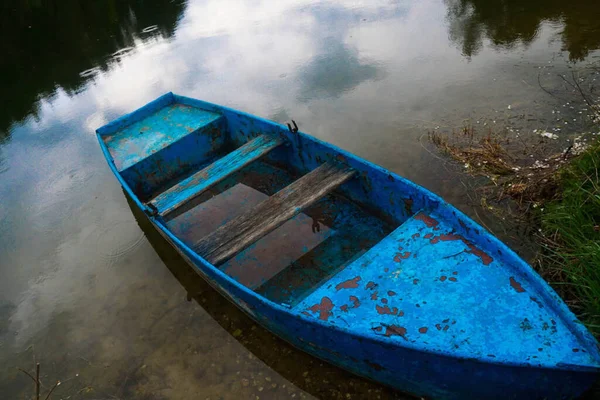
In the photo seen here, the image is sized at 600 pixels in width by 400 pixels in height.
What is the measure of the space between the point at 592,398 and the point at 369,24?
9.52 m

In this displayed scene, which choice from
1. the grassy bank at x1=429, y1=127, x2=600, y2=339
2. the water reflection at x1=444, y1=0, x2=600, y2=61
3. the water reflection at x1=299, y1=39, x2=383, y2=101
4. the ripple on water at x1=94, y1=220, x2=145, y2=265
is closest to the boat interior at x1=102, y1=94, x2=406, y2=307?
the ripple on water at x1=94, y1=220, x2=145, y2=265

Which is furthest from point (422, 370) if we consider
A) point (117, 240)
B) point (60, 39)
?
point (60, 39)

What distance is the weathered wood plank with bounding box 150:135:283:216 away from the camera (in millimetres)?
5270

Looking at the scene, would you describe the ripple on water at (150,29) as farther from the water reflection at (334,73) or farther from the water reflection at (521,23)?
the water reflection at (521,23)

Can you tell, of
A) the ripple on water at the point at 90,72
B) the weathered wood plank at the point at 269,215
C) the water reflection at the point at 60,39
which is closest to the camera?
the weathered wood plank at the point at 269,215

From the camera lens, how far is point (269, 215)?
15.4ft

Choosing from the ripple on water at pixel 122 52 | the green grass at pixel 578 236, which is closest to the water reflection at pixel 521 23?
the green grass at pixel 578 236

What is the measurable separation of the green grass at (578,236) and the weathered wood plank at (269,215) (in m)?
2.20

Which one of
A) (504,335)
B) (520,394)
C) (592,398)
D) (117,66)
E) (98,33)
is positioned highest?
(98,33)

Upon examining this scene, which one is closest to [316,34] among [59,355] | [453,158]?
[453,158]

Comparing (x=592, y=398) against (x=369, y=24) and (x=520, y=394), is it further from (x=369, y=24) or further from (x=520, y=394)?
(x=369, y=24)

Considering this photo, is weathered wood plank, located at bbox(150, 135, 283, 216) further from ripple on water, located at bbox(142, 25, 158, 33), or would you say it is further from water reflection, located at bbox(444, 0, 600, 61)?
ripple on water, located at bbox(142, 25, 158, 33)

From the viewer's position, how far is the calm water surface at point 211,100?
14.8 feet

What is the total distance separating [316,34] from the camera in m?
10.8
